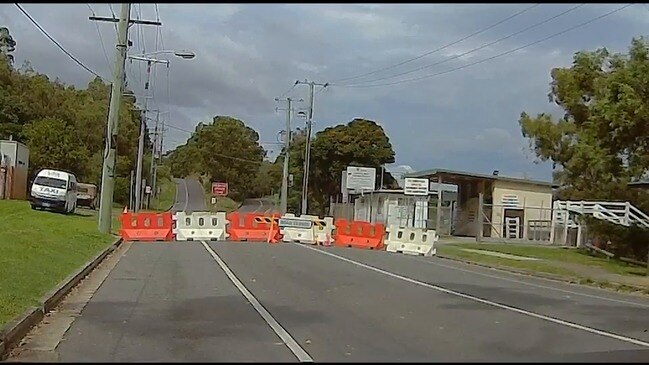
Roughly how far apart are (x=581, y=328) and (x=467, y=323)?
1.70m

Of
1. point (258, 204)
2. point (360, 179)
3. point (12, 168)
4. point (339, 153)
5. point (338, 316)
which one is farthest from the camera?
point (258, 204)

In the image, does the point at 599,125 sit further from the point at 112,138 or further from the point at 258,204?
the point at 258,204

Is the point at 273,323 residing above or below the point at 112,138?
below

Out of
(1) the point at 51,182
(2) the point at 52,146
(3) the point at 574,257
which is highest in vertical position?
(2) the point at 52,146

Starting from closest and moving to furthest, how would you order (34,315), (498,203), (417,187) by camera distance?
(34,315) < (417,187) < (498,203)

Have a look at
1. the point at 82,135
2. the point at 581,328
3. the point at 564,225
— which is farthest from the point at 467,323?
the point at 82,135

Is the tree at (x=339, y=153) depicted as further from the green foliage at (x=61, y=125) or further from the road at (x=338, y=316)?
the road at (x=338, y=316)

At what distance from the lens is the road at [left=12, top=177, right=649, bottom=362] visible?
1018 centimetres

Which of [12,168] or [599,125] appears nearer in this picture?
[599,125]

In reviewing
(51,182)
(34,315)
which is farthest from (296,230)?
(34,315)

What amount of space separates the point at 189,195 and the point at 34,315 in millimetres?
109379

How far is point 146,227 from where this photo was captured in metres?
35.1

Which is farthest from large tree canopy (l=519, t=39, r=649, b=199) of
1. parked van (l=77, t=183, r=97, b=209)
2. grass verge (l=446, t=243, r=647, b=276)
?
parked van (l=77, t=183, r=97, b=209)

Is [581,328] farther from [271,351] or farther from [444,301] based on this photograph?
[271,351]
